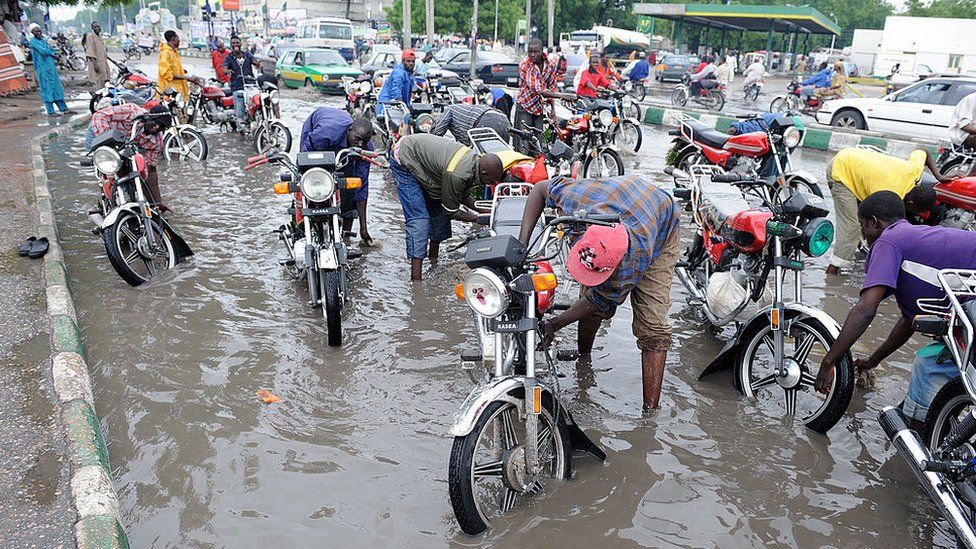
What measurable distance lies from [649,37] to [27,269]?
41858 millimetres

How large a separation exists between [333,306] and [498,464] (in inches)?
84.0

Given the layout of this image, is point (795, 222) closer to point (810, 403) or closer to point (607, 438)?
point (810, 403)

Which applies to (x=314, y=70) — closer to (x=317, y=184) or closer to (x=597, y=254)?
(x=317, y=184)

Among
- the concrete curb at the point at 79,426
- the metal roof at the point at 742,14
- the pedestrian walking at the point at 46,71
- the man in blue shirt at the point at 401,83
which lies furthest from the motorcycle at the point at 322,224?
the metal roof at the point at 742,14

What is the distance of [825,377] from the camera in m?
3.63

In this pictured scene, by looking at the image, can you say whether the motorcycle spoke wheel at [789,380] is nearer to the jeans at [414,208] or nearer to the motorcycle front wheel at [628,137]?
the jeans at [414,208]

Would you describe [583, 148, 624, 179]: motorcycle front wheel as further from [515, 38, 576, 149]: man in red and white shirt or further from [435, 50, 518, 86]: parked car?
[435, 50, 518, 86]: parked car

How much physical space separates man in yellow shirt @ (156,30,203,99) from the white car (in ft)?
41.3

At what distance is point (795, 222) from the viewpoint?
4125mm

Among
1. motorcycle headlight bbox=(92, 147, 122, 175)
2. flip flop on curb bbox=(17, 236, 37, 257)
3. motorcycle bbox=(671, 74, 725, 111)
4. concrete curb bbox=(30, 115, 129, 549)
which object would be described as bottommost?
concrete curb bbox=(30, 115, 129, 549)

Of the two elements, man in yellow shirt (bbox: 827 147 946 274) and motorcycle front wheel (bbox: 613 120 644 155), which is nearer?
man in yellow shirt (bbox: 827 147 946 274)

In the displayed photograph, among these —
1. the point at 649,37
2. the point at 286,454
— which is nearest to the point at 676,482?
the point at 286,454

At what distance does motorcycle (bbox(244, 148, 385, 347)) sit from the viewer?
4934 mm

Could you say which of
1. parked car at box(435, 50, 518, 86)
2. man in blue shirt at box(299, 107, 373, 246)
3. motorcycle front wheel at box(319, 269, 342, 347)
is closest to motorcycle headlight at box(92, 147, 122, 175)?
man in blue shirt at box(299, 107, 373, 246)
